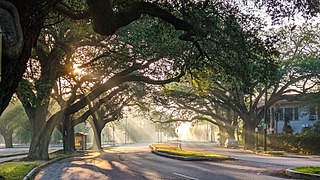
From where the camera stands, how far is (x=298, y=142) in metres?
45.8

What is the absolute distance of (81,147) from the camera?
2199 inches

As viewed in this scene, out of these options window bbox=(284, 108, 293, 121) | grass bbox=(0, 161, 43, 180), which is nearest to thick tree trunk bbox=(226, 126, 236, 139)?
window bbox=(284, 108, 293, 121)

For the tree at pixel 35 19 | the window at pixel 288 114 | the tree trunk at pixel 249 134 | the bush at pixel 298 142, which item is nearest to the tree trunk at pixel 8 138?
the tree trunk at pixel 249 134

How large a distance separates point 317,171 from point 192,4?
28.2ft

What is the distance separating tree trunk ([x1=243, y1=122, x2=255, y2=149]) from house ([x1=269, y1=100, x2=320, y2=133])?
418 cm

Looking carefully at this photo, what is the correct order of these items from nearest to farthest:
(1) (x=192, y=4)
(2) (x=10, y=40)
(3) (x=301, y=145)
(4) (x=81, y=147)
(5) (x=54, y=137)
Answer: (2) (x=10, y=40) → (1) (x=192, y=4) → (3) (x=301, y=145) → (4) (x=81, y=147) → (5) (x=54, y=137)

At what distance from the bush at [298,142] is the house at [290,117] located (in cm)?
416

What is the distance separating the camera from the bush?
4316cm

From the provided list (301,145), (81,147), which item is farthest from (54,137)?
(301,145)

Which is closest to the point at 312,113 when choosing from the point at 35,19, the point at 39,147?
the point at 39,147

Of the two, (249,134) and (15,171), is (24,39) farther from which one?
(249,134)

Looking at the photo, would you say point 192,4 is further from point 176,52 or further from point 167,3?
point 176,52

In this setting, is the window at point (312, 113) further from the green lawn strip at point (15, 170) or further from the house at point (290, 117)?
the green lawn strip at point (15, 170)

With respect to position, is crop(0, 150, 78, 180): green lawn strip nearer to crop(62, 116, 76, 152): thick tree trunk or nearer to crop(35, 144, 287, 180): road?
crop(35, 144, 287, 180): road
